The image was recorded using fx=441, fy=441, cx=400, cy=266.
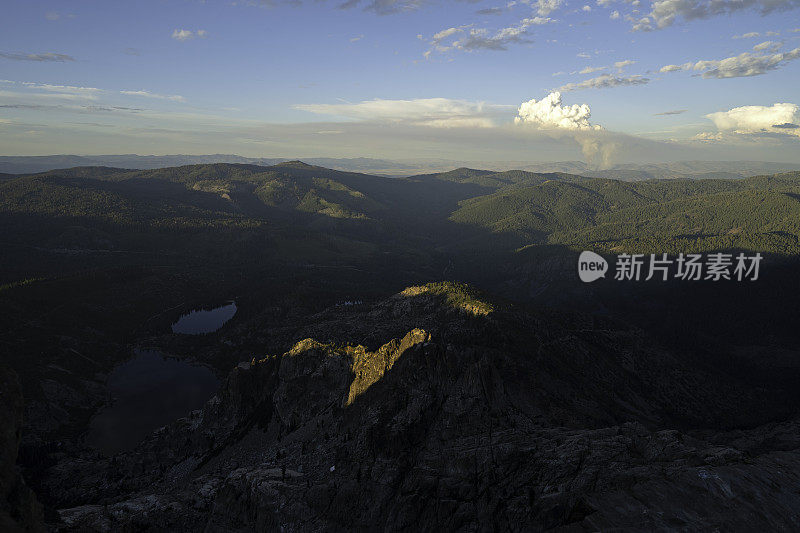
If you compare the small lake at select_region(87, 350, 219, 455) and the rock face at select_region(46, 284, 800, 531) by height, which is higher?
the rock face at select_region(46, 284, 800, 531)

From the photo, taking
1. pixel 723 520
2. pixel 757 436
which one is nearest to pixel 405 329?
pixel 757 436

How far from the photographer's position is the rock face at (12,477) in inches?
1480

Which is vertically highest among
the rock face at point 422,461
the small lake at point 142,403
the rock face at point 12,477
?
the rock face at point 12,477

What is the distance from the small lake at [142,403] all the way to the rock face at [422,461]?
63.0 feet

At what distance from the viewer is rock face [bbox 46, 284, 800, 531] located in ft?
147

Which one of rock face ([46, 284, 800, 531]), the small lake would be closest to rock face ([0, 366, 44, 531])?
rock face ([46, 284, 800, 531])

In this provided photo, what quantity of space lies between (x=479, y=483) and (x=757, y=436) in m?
91.4

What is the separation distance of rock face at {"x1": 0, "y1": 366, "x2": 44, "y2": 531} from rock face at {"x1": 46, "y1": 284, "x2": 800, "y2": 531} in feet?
89.6

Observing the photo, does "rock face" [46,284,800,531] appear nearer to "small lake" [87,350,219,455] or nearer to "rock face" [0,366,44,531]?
"small lake" [87,350,219,455]

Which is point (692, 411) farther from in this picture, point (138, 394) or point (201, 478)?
point (138, 394)

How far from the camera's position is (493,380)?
76.4 meters

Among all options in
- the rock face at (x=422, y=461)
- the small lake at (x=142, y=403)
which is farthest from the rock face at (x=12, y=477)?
the small lake at (x=142, y=403)

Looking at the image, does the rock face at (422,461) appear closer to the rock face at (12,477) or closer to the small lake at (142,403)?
the small lake at (142,403)

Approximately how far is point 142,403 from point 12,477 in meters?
148
